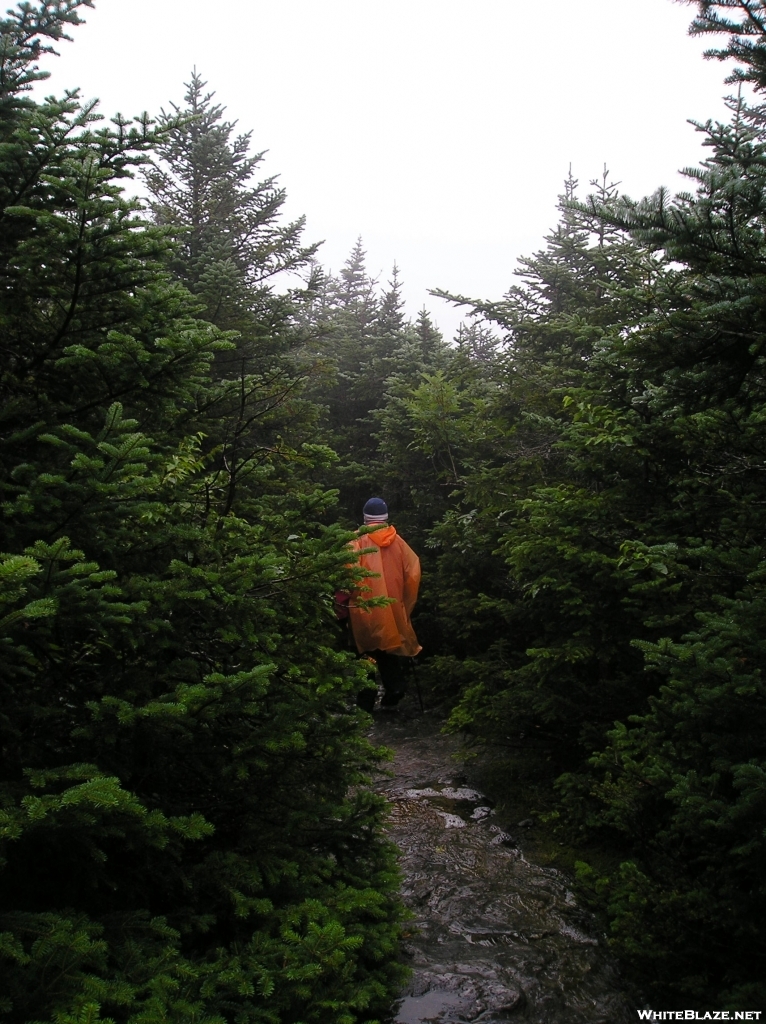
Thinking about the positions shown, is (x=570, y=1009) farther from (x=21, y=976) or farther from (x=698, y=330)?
(x=698, y=330)

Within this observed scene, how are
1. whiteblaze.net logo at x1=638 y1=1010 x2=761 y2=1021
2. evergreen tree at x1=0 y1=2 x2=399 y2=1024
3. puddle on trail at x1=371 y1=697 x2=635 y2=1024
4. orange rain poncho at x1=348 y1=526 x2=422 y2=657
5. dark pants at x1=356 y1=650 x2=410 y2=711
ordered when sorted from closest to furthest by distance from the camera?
1. evergreen tree at x1=0 y1=2 x2=399 y2=1024
2. whiteblaze.net logo at x1=638 y1=1010 x2=761 y2=1021
3. puddle on trail at x1=371 y1=697 x2=635 y2=1024
4. orange rain poncho at x1=348 y1=526 x2=422 y2=657
5. dark pants at x1=356 y1=650 x2=410 y2=711

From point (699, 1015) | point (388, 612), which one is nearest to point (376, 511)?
point (388, 612)

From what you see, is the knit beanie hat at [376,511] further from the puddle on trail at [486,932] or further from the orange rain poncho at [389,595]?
the puddle on trail at [486,932]

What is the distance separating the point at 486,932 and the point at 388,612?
510cm

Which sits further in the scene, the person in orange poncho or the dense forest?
the person in orange poncho

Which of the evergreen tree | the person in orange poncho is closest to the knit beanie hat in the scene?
the person in orange poncho

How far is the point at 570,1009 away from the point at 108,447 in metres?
3.95

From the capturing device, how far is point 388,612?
30.5 ft

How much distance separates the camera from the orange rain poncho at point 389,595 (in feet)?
30.5

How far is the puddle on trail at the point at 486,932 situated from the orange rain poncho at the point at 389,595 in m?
2.83

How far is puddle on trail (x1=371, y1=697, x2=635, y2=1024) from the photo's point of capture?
12.2 feet

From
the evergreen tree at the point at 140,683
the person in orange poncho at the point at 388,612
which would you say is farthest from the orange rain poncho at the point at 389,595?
the evergreen tree at the point at 140,683

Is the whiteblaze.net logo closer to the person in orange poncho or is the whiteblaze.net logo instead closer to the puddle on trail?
the puddle on trail

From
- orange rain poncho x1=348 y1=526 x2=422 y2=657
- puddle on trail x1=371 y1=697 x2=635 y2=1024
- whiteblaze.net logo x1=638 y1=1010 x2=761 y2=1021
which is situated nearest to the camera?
whiteblaze.net logo x1=638 y1=1010 x2=761 y2=1021
